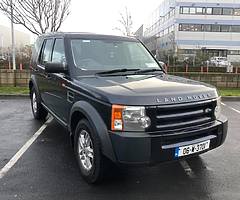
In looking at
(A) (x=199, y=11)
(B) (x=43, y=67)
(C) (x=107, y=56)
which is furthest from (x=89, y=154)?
(A) (x=199, y=11)

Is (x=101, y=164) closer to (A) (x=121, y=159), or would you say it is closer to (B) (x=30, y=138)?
(A) (x=121, y=159)

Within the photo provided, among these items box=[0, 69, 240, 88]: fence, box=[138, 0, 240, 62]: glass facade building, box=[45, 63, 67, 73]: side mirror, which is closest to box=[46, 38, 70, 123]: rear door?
box=[45, 63, 67, 73]: side mirror

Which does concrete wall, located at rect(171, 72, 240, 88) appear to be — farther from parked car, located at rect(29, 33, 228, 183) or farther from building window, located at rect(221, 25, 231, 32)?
building window, located at rect(221, 25, 231, 32)

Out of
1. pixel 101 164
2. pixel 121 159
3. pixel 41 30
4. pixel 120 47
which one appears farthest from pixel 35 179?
pixel 41 30

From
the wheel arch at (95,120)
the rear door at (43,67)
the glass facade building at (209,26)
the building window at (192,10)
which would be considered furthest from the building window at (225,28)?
the wheel arch at (95,120)

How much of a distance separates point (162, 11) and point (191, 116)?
66760 mm

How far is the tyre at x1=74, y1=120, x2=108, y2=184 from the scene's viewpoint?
3623 millimetres

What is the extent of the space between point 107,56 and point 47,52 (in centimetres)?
167

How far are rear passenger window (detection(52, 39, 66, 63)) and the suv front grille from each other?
198 centimetres

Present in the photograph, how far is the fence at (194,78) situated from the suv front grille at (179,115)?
886 centimetres

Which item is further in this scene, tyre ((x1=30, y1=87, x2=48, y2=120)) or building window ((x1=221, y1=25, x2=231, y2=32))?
building window ((x1=221, y1=25, x2=231, y2=32))

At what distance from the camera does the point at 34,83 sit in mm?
6887

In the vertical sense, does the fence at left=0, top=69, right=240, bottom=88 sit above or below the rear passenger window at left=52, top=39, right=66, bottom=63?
below

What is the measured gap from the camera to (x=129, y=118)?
336 cm
